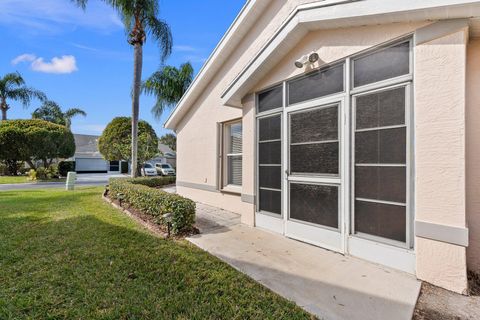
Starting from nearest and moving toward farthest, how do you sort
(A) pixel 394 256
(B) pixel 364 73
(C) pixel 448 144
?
1. (C) pixel 448 144
2. (A) pixel 394 256
3. (B) pixel 364 73

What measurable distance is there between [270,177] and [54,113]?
38948mm

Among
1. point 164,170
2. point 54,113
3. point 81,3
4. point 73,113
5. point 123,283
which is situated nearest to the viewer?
point 123,283

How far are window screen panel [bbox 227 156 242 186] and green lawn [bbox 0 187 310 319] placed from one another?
135 inches

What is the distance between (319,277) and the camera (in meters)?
3.65

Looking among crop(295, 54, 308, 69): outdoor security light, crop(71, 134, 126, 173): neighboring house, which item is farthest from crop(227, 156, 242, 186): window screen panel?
crop(71, 134, 126, 173): neighboring house

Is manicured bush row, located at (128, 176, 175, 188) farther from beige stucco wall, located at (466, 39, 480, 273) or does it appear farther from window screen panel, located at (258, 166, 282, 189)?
beige stucco wall, located at (466, 39, 480, 273)

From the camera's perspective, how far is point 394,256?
3766mm

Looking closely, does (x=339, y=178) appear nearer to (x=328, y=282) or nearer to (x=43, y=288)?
(x=328, y=282)

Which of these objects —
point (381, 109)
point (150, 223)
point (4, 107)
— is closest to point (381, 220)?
point (381, 109)

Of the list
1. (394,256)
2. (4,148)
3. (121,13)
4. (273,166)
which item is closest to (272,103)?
(273,166)

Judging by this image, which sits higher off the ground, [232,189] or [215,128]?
[215,128]

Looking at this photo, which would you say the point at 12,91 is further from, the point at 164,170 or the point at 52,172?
the point at 164,170

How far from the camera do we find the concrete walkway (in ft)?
9.57

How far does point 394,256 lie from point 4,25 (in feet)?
58.0
